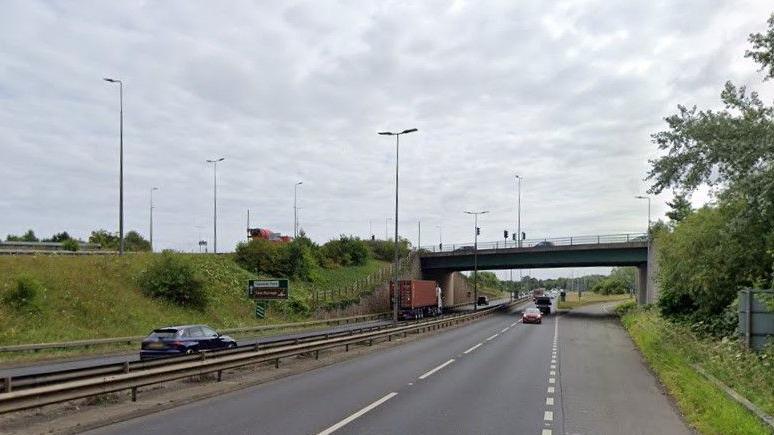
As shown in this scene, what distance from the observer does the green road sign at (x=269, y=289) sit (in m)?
45.0

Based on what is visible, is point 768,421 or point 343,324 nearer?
point 768,421

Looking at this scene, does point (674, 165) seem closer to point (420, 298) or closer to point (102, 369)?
point (102, 369)

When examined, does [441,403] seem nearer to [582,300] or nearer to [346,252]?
[346,252]

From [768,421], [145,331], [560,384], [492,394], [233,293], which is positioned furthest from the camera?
[233,293]

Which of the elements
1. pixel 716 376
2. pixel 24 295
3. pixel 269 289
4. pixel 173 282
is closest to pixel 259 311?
pixel 269 289

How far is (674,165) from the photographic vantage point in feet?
72.1

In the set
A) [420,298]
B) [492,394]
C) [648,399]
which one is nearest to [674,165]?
[648,399]

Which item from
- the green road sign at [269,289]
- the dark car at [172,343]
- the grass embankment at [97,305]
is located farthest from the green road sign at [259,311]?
the dark car at [172,343]

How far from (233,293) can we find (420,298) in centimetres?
2025

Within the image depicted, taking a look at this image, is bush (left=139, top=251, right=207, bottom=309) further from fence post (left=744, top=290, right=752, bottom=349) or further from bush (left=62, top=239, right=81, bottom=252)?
fence post (left=744, top=290, right=752, bottom=349)

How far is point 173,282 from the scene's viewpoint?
40562 millimetres

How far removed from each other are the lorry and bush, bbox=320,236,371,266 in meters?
17.4

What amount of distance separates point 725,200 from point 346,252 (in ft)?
216

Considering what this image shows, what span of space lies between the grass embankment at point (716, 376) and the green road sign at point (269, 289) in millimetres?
26120
